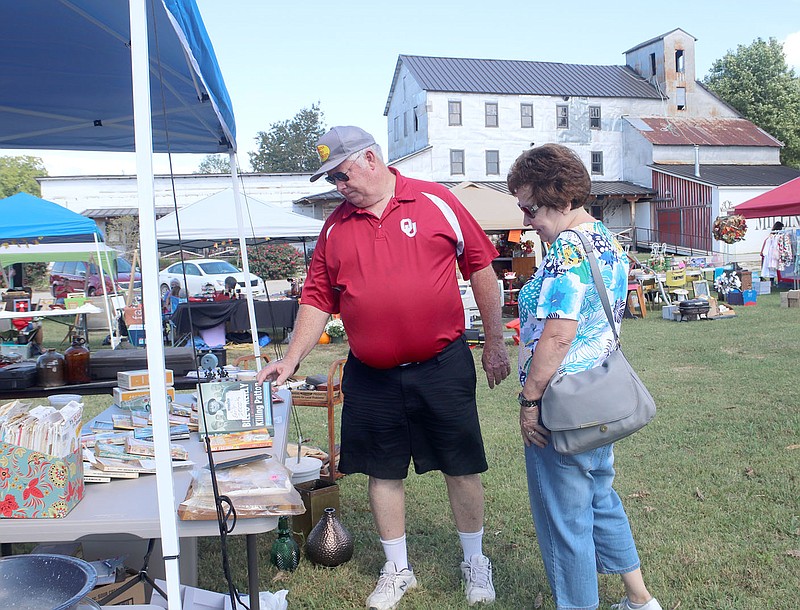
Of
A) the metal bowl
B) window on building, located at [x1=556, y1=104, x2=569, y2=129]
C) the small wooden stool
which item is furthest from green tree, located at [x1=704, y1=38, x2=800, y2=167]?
the metal bowl

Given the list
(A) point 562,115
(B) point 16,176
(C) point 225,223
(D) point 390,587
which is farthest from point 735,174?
(B) point 16,176

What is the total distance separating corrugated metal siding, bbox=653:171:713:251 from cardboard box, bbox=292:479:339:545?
3343 centimetres

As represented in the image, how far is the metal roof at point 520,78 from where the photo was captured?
123ft

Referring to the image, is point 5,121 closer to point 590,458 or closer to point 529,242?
point 590,458

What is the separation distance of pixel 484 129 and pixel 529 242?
2332 centimetres

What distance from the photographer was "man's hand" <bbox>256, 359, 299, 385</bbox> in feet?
9.42

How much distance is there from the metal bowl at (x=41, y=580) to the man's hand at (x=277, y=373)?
1150 millimetres

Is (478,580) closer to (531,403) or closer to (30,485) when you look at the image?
(531,403)

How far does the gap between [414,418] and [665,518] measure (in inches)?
66.0

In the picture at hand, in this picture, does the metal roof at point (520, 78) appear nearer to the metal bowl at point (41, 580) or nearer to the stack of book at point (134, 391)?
the stack of book at point (134, 391)

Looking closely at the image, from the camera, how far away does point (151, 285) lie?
206 cm

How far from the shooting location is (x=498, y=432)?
594 centimetres

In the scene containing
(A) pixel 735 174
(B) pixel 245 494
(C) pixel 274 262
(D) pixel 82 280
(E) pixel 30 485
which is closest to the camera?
(E) pixel 30 485

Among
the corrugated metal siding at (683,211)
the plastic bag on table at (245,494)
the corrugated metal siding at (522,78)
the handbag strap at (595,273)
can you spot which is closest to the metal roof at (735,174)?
the corrugated metal siding at (683,211)
